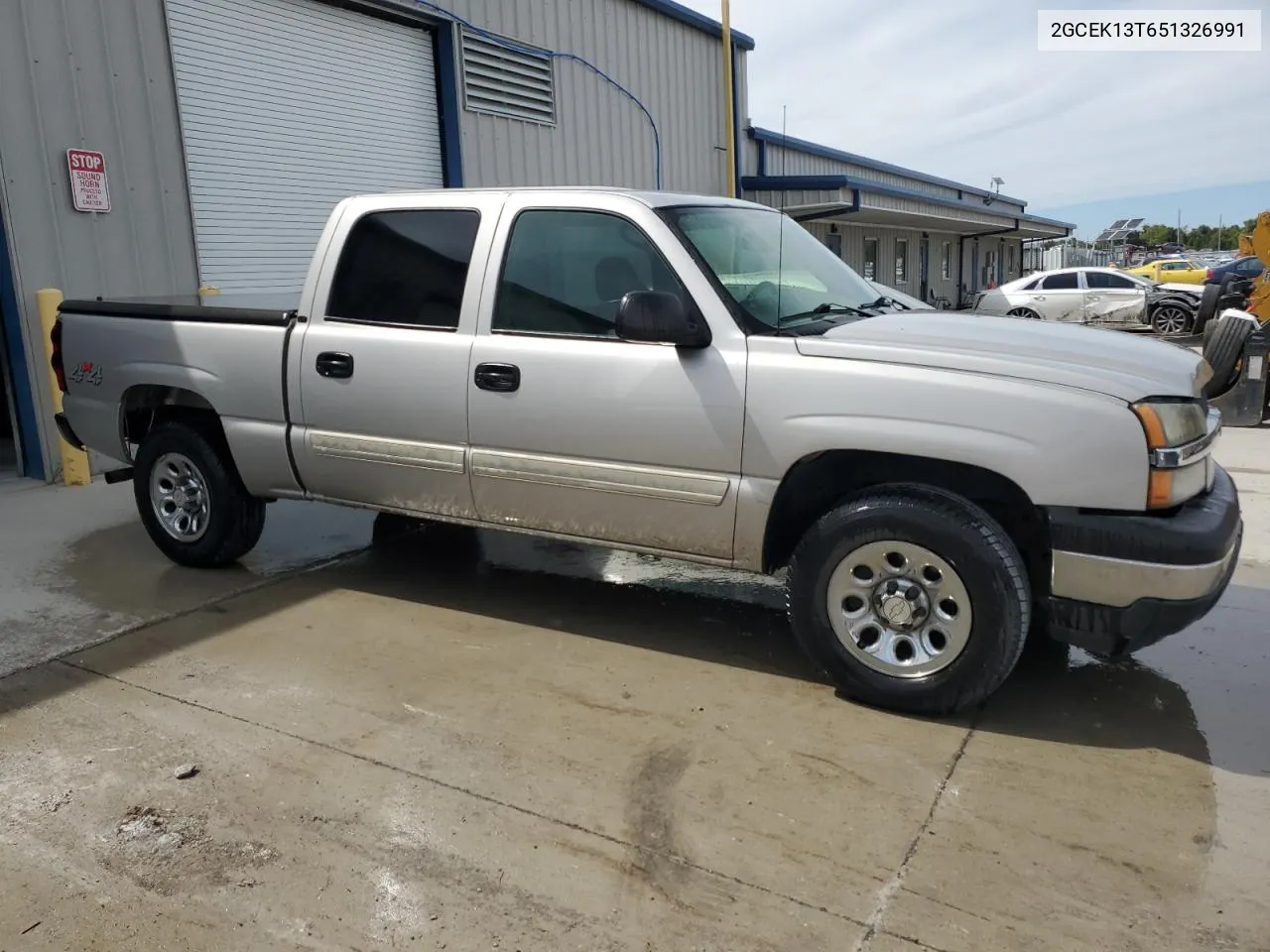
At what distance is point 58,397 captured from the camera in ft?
25.9

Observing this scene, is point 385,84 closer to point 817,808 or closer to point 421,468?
point 421,468

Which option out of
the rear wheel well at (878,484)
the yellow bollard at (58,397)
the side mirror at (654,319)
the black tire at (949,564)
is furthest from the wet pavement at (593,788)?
the yellow bollard at (58,397)

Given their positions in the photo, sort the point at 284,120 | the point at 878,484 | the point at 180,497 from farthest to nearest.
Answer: the point at 284,120
the point at 180,497
the point at 878,484

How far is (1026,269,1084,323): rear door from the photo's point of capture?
21.9 metres

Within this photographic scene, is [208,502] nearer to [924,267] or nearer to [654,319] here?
[654,319]

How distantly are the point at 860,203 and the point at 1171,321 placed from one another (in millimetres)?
7451

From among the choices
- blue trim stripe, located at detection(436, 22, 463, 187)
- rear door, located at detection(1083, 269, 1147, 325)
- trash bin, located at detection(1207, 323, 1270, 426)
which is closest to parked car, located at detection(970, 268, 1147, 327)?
rear door, located at detection(1083, 269, 1147, 325)

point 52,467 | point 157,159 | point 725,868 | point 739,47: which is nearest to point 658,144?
point 739,47

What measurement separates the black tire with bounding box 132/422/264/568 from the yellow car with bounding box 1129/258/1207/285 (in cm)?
2539

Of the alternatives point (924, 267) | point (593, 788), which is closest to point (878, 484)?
point (593, 788)

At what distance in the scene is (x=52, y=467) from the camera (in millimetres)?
7879

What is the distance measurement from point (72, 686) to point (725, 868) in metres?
2.89

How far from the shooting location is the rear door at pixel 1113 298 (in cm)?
2186

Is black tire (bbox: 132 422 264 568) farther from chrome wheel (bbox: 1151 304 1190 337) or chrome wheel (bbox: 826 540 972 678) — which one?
chrome wheel (bbox: 1151 304 1190 337)
